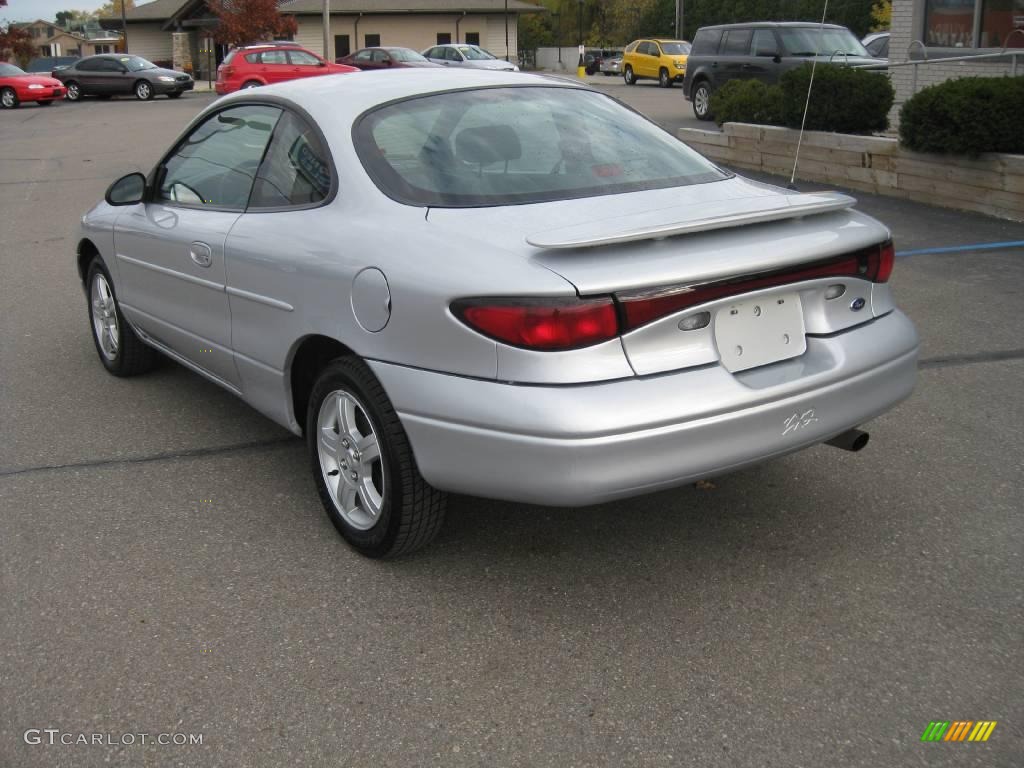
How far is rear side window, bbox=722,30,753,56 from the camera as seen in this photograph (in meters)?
19.7

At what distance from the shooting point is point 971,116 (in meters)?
10.2

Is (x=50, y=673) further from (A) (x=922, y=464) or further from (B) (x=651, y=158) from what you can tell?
(A) (x=922, y=464)

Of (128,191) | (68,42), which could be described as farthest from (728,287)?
(68,42)

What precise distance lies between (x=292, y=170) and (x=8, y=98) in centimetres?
3559

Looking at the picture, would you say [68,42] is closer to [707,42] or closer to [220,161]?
[707,42]

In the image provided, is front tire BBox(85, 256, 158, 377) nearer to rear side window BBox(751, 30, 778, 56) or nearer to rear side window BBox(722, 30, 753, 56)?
rear side window BBox(751, 30, 778, 56)

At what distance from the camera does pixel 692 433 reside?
3.16 meters

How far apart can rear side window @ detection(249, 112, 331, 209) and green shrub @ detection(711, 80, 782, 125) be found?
10950mm

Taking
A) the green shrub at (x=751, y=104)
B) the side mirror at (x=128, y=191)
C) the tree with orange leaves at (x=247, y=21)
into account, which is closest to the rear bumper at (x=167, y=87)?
the tree with orange leaves at (x=247, y=21)

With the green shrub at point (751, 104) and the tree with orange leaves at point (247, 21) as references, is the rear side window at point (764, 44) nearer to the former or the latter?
the green shrub at point (751, 104)

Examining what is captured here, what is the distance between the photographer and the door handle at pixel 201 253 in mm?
4485

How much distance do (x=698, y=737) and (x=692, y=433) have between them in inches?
32.9

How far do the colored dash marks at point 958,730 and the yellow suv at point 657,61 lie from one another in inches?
1489

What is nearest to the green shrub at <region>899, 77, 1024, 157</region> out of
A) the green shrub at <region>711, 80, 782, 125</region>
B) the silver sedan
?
the green shrub at <region>711, 80, 782, 125</region>
